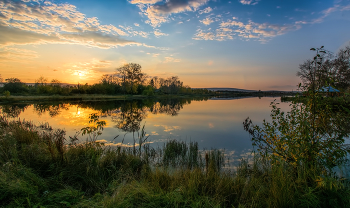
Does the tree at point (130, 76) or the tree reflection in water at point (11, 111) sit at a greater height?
the tree at point (130, 76)

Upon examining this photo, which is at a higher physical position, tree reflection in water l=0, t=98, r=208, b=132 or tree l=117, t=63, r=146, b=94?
tree l=117, t=63, r=146, b=94

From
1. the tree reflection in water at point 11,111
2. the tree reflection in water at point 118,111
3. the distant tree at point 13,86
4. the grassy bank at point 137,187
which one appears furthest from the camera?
the distant tree at point 13,86

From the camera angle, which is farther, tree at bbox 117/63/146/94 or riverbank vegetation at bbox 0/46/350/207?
tree at bbox 117/63/146/94

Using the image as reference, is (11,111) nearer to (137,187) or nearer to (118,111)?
(118,111)

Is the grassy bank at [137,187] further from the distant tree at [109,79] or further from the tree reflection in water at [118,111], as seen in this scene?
the distant tree at [109,79]

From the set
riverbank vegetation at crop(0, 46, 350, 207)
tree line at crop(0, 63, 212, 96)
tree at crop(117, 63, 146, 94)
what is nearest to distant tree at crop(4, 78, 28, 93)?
tree line at crop(0, 63, 212, 96)

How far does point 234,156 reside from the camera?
789 centimetres

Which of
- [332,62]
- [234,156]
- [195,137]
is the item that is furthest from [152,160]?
[332,62]

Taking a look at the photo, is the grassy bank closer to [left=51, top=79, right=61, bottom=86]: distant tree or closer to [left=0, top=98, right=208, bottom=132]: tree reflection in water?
[left=0, top=98, right=208, bottom=132]: tree reflection in water

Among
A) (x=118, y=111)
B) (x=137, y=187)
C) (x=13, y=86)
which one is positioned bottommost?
(x=118, y=111)

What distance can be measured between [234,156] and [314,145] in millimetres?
4306

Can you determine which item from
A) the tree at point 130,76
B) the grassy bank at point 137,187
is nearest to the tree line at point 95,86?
the tree at point 130,76

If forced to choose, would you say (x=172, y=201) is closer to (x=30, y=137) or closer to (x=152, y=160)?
(x=152, y=160)

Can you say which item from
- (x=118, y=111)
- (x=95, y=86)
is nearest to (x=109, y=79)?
(x=95, y=86)
